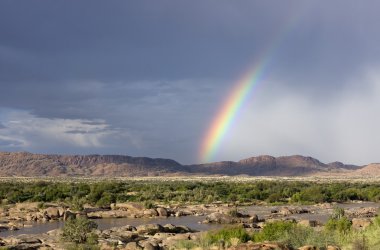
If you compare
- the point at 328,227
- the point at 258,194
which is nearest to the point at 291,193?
the point at 258,194

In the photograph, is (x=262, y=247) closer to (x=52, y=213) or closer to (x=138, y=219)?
(x=138, y=219)

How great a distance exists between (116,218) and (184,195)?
19.4 metres

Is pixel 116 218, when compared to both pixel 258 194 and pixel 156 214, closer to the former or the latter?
pixel 156 214

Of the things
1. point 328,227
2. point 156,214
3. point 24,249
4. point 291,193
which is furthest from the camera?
point 291,193

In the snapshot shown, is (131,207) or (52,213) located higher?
(131,207)

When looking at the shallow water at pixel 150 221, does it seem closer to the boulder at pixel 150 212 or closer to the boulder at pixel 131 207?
the boulder at pixel 150 212

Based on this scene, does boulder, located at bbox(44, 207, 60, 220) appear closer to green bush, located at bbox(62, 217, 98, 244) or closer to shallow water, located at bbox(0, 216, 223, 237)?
shallow water, located at bbox(0, 216, 223, 237)

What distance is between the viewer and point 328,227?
28234 mm

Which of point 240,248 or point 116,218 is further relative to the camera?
point 116,218

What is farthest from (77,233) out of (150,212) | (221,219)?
(150,212)

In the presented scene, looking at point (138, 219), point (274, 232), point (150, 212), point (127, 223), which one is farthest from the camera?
point (150, 212)

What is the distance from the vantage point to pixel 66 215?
41.6 m

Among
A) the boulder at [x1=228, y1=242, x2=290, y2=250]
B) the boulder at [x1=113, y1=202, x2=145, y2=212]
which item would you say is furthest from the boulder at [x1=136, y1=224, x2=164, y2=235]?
the boulder at [x1=228, y1=242, x2=290, y2=250]

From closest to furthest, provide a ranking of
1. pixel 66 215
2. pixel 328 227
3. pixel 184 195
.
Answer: pixel 328 227, pixel 66 215, pixel 184 195
